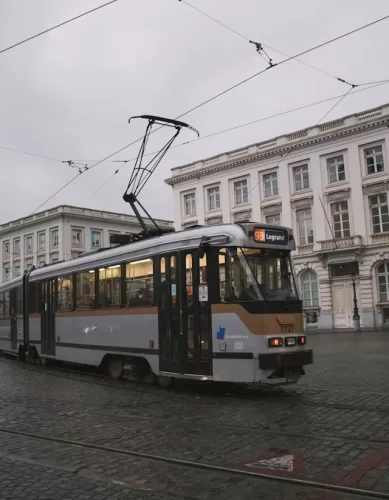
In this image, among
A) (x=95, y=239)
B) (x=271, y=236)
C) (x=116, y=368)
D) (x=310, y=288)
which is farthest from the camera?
(x=95, y=239)

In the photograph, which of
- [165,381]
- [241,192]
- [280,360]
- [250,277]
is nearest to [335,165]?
[241,192]

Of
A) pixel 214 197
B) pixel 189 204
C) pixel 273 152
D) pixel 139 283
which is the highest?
pixel 273 152

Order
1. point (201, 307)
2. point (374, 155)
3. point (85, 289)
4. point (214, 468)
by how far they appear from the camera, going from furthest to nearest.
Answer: point (374, 155), point (85, 289), point (201, 307), point (214, 468)

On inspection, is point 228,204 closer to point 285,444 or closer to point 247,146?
point 247,146

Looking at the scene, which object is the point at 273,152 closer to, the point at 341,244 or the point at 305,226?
the point at 305,226

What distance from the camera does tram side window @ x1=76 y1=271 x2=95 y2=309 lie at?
41.1ft

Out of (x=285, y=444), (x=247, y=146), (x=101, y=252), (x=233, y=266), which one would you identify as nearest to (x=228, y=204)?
(x=247, y=146)

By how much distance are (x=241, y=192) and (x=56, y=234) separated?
91.2 feet

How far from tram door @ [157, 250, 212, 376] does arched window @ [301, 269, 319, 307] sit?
31.0 metres

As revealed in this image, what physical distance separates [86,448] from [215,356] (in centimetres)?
351

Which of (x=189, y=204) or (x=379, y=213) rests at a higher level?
(x=189, y=204)

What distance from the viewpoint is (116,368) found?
12.1 m

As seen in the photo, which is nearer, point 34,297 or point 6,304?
point 34,297

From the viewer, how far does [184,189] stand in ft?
158
